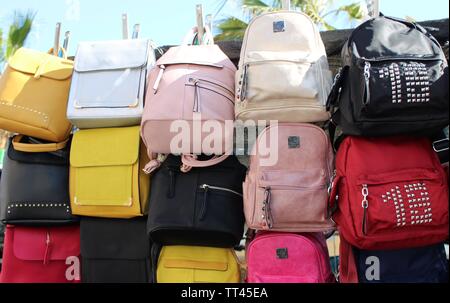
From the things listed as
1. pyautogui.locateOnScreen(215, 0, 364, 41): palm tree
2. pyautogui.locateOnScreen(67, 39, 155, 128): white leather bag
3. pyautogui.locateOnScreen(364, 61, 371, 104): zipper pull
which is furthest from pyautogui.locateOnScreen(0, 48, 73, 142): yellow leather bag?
pyautogui.locateOnScreen(215, 0, 364, 41): palm tree

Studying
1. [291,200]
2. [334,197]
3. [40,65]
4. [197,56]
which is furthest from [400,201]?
[40,65]

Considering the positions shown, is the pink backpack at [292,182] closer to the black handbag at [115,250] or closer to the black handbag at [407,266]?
the black handbag at [407,266]

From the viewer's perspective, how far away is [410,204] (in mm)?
1553

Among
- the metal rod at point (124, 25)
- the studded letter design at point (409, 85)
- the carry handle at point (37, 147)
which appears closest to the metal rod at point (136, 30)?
the metal rod at point (124, 25)

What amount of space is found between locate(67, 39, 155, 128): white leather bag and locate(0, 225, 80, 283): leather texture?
0.55 meters

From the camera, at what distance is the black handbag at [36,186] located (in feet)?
6.67

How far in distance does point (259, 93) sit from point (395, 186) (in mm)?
619

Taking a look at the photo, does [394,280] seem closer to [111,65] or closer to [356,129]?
[356,129]

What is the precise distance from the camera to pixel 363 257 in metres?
1.73

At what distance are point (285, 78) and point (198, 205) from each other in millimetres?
621

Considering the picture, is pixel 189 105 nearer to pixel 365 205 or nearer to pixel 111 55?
pixel 111 55

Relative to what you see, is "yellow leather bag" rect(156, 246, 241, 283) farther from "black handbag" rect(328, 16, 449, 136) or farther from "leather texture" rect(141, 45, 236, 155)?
"black handbag" rect(328, 16, 449, 136)

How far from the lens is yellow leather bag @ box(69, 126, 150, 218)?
6.33 feet

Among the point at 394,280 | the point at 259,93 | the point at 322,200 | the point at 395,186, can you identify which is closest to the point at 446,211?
the point at 395,186
